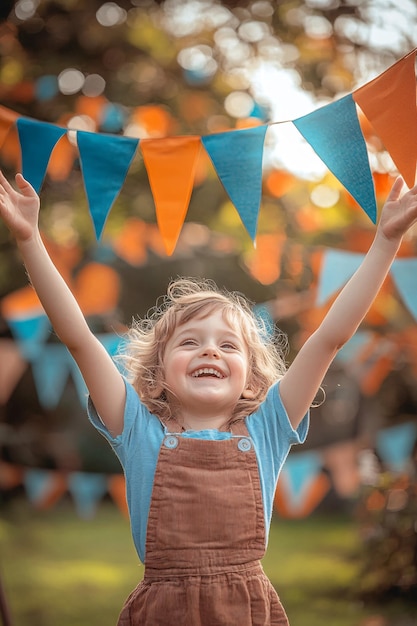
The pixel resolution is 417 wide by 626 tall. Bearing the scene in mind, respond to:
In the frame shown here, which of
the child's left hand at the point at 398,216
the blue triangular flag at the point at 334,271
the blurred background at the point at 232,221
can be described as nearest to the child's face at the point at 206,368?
the child's left hand at the point at 398,216

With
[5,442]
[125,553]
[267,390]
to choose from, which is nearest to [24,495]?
[5,442]

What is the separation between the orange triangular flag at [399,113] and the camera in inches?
87.8

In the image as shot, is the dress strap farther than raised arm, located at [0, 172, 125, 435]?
Yes

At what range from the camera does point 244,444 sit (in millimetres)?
1991

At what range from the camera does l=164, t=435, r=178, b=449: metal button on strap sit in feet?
6.45

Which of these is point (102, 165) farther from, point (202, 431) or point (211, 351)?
point (202, 431)

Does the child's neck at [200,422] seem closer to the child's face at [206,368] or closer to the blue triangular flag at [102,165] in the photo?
the child's face at [206,368]

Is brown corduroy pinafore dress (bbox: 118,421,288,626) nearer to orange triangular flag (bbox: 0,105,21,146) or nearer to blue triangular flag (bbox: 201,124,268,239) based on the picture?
blue triangular flag (bbox: 201,124,268,239)

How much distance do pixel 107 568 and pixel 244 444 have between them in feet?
18.0

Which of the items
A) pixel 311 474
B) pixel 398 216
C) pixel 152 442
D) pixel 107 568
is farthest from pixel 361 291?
pixel 107 568

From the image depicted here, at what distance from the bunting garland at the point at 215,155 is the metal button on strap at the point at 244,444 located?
0.74 meters

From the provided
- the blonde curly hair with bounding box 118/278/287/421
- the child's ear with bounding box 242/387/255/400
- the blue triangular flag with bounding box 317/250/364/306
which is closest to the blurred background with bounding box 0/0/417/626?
the blue triangular flag with bounding box 317/250/364/306

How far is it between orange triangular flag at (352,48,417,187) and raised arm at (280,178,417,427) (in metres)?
0.26

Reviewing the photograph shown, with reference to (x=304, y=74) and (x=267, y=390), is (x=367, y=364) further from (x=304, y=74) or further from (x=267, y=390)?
(x=267, y=390)
